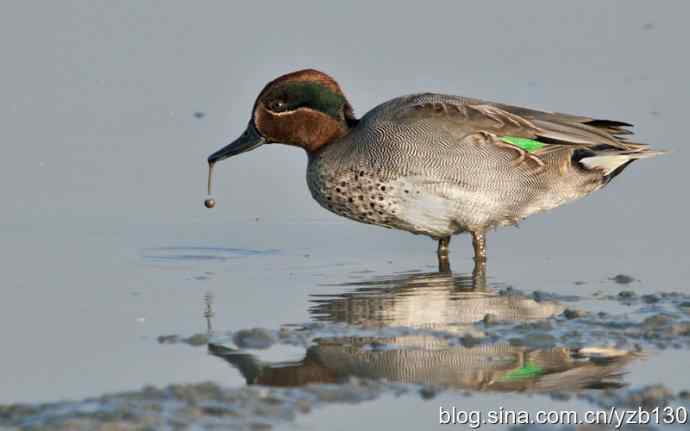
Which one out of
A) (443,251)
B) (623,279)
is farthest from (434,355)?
(443,251)

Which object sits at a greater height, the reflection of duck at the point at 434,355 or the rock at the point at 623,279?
the rock at the point at 623,279

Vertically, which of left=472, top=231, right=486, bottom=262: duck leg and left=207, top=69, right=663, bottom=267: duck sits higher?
left=207, top=69, right=663, bottom=267: duck

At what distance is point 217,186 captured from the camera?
9.68 m

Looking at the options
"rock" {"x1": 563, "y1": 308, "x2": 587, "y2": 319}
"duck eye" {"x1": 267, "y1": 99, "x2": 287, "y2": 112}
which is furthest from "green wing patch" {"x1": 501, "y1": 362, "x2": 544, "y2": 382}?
"duck eye" {"x1": 267, "y1": 99, "x2": 287, "y2": 112}

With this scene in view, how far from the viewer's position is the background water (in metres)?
6.54

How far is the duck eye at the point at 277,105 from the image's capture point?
832 centimetres

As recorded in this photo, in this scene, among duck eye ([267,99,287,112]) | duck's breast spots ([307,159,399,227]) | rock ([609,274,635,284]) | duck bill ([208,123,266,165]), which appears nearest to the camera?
rock ([609,274,635,284])

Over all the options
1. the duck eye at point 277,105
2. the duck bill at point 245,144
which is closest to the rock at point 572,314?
the duck eye at point 277,105

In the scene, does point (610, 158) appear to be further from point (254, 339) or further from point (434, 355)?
point (254, 339)

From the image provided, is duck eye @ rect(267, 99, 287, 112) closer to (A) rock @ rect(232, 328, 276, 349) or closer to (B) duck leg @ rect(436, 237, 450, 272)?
(B) duck leg @ rect(436, 237, 450, 272)

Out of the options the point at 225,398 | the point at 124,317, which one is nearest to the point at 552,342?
the point at 225,398

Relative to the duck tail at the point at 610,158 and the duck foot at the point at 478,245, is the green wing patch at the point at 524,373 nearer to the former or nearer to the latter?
the duck foot at the point at 478,245

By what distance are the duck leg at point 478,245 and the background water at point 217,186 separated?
4.9 inches

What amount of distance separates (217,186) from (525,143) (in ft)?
8.29
